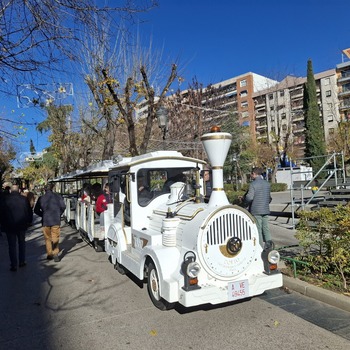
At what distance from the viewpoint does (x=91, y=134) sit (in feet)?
72.7

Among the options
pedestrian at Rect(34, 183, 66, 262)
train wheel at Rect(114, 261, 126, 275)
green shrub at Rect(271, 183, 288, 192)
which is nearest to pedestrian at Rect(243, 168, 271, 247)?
train wheel at Rect(114, 261, 126, 275)

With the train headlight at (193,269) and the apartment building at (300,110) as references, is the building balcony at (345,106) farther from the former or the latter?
the train headlight at (193,269)

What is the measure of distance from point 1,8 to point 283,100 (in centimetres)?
3463

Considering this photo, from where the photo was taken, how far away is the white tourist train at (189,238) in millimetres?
4156

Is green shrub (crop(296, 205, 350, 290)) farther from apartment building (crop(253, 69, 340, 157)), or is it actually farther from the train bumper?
apartment building (crop(253, 69, 340, 157))

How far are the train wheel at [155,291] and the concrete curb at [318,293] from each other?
1987mm

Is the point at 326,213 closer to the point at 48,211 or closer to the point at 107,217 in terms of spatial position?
the point at 107,217

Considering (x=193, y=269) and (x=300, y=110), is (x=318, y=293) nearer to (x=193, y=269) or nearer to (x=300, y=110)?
(x=193, y=269)

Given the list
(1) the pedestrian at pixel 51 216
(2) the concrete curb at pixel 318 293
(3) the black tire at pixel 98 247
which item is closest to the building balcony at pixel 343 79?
(3) the black tire at pixel 98 247

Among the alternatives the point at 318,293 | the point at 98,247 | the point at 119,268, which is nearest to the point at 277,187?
the point at 98,247

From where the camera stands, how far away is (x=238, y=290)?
13.7ft

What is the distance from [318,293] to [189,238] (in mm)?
2019

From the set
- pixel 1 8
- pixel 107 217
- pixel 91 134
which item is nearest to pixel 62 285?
pixel 107 217

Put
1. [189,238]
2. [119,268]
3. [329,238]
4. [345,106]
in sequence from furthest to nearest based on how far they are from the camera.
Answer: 1. [345,106]
2. [119,268]
3. [329,238]
4. [189,238]
